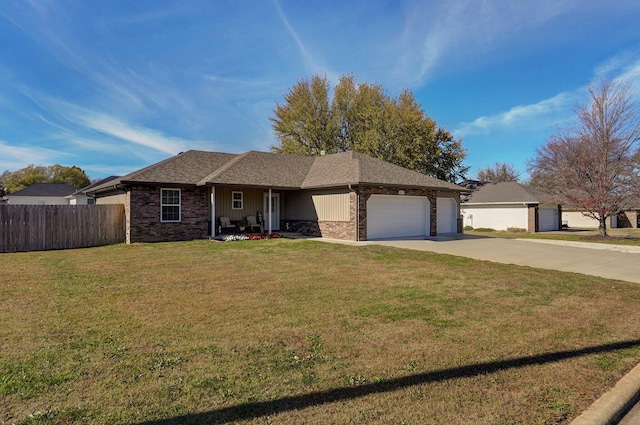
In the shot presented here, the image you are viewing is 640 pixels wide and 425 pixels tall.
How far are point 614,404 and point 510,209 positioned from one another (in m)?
29.8

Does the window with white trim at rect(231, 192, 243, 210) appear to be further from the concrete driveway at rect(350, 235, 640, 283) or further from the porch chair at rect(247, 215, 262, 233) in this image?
the concrete driveway at rect(350, 235, 640, 283)

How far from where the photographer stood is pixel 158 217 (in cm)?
1608

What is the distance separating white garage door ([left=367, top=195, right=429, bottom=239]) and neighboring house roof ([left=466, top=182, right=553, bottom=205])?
13972mm

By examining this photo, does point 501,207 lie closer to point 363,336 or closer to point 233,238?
point 233,238

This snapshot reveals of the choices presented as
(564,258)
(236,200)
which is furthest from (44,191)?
(564,258)

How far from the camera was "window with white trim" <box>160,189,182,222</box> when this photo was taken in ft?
53.3

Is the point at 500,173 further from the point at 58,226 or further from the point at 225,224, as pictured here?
the point at 58,226

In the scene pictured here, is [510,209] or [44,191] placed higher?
[44,191]

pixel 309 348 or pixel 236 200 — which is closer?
pixel 309 348

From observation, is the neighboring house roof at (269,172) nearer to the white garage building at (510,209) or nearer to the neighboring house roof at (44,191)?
the white garage building at (510,209)

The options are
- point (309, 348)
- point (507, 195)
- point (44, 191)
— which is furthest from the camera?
point (44, 191)

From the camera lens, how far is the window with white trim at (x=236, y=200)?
18750mm

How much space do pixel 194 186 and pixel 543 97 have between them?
19229 millimetres

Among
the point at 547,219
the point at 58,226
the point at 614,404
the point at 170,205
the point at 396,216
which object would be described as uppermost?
the point at 170,205
